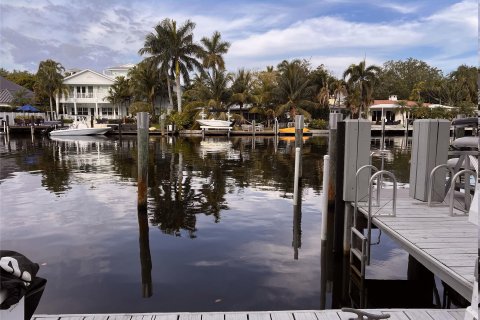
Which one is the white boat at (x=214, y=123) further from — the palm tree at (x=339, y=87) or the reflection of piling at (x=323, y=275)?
the reflection of piling at (x=323, y=275)

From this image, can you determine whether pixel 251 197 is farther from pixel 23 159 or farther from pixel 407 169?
pixel 23 159

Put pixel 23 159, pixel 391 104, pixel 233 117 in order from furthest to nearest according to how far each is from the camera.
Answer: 1. pixel 391 104
2. pixel 233 117
3. pixel 23 159

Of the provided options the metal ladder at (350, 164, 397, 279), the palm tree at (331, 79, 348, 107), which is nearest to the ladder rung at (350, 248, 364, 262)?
the metal ladder at (350, 164, 397, 279)

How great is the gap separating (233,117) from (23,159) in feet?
101

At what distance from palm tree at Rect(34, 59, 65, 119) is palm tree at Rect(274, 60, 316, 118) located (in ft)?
111

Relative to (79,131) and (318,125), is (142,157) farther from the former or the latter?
(318,125)

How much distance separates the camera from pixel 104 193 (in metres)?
14.3

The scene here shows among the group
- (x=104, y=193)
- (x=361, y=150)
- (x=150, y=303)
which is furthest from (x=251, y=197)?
(x=150, y=303)

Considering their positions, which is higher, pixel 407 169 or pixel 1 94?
pixel 1 94

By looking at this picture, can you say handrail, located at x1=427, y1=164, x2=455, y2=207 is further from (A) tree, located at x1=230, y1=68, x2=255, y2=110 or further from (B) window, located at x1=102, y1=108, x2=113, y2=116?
(B) window, located at x1=102, y1=108, x2=113, y2=116

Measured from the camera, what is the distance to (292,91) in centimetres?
5288

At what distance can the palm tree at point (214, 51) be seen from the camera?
5238 centimetres

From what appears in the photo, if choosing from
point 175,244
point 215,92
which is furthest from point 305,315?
point 215,92

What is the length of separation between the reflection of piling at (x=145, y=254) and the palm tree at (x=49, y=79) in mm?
→ 57981
